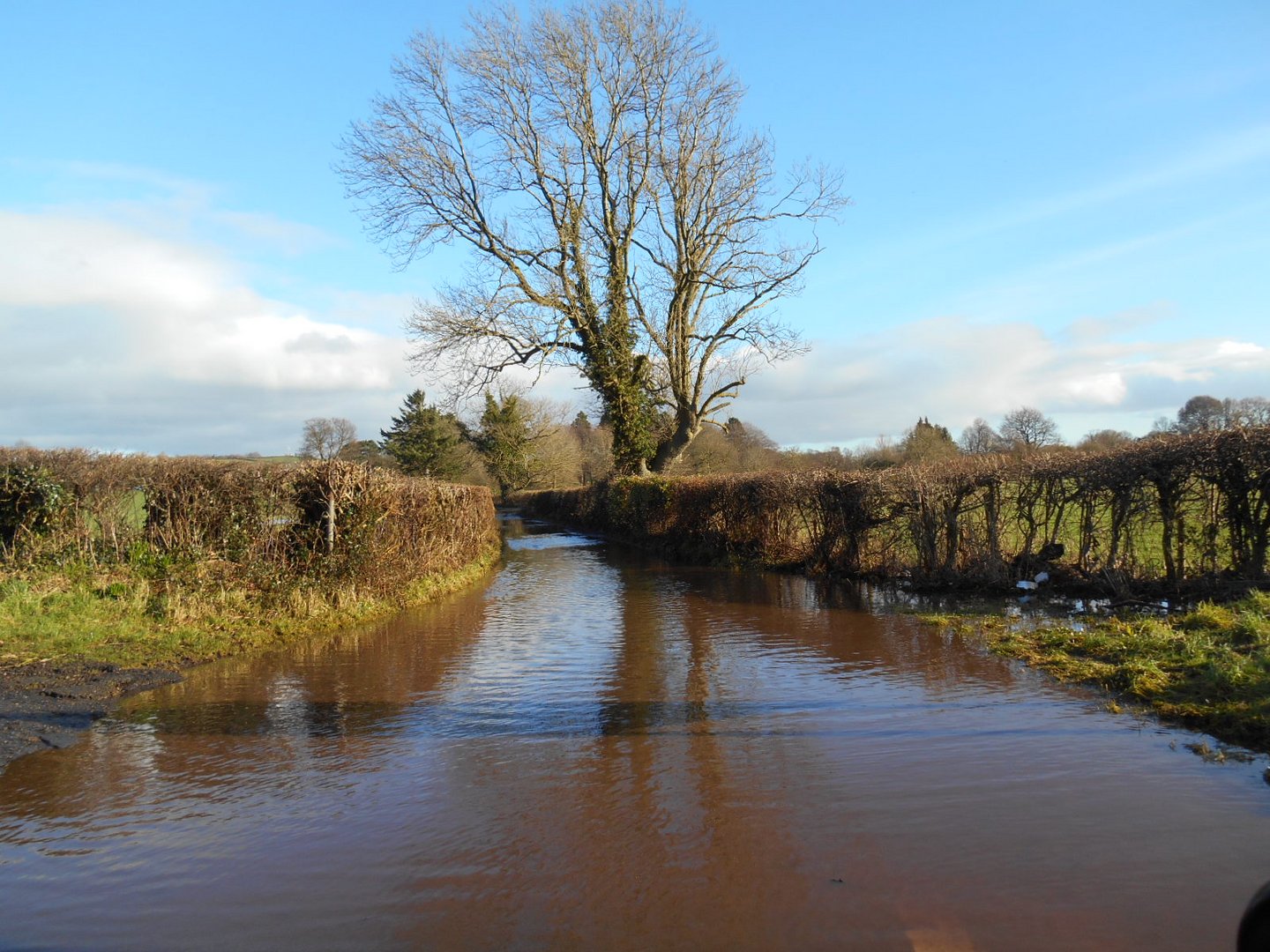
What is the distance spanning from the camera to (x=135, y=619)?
948 cm

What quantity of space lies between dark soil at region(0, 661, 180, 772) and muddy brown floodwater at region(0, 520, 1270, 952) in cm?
22

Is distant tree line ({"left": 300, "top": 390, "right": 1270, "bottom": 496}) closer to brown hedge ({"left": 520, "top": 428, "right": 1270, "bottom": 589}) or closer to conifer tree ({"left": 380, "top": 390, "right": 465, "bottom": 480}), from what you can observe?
conifer tree ({"left": 380, "top": 390, "right": 465, "bottom": 480})

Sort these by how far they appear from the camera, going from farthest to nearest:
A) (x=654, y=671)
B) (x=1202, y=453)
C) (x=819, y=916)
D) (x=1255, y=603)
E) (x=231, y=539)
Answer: (x=231, y=539) → (x=1202, y=453) → (x=654, y=671) → (x=1255, y=603) → (x=819, y=916)

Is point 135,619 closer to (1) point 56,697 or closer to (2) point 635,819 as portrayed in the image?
(1) point 56,697

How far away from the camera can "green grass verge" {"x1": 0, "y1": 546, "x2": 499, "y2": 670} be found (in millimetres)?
8492

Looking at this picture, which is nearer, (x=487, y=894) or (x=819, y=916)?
(x=819, y=916)

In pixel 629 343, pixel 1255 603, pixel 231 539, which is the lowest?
pixel 1255 603

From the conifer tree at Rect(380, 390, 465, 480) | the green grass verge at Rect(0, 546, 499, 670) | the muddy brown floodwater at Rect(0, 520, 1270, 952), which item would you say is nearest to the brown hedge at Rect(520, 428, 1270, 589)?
the muddy brown floodwater at Rect(0, 520, 1270, 952)

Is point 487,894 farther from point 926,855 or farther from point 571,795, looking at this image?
point 926,855

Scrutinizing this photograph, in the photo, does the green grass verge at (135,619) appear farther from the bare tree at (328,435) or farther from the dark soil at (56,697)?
the bare tree at (328,435)

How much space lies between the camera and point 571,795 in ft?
16.6

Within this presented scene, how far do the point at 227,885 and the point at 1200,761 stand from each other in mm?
5847

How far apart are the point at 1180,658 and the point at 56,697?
32.9 ft

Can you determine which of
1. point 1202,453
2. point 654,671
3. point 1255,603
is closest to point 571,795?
point 654,671
